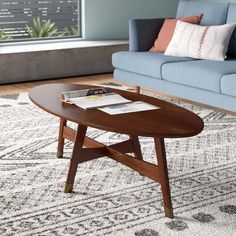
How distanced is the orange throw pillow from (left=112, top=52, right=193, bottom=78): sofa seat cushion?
133 millimetres

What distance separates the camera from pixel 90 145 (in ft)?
9.82

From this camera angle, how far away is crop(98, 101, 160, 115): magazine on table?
274cm

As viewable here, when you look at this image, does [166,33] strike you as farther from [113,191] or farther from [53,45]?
[113,191]

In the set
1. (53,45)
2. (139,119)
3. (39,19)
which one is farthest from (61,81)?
(139,119)

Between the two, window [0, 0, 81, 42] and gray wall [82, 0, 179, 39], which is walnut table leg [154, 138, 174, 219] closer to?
window [0, 0, 81, 42]

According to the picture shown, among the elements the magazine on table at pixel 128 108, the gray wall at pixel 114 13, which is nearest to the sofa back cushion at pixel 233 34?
the magazine on table at pixel 128 108

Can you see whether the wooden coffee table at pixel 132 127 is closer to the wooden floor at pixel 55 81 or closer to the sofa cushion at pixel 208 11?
the sofa cushion at pixel 208 11

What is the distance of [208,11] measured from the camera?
4.88 metres

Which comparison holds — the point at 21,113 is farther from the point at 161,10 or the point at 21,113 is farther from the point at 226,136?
the point at 161,10

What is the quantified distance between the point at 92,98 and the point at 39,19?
136 inches

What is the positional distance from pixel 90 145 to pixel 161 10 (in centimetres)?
422

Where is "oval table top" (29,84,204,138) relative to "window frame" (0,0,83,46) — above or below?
above

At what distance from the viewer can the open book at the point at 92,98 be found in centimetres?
285

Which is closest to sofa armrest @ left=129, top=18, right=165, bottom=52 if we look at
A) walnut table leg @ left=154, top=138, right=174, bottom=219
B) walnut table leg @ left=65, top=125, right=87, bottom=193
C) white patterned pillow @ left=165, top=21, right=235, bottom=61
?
white patterned pillow @ left=165, top=21, right=235, bottom=61
